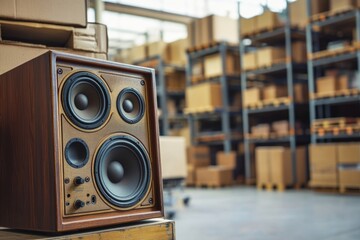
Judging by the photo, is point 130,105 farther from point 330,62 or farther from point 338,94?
point 330,62

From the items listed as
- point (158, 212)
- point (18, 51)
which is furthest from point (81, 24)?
point (158, 212)

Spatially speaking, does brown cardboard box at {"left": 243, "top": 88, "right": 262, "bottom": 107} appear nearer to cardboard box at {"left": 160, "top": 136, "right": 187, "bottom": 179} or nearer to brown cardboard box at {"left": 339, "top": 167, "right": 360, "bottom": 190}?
brown cardboard box at {"left": 339, "top": 167, "right": 360, "bottom": 190}

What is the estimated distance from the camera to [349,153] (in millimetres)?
7773

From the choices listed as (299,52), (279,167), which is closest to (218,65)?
(299,52)

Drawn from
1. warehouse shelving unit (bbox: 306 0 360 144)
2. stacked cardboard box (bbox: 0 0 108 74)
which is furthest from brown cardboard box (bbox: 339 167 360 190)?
stacked cardboard box (bbox: 0 0 108 74)

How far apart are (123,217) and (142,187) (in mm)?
125

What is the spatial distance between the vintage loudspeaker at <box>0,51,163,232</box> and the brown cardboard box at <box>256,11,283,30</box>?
332 inches

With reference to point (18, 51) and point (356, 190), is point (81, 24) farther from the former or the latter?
point (356, 190)

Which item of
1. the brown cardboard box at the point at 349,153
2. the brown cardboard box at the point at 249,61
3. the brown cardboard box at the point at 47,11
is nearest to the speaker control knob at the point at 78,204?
the brown cardboard box at the point at 47,11

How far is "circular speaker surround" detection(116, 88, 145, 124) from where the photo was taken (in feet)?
5.42

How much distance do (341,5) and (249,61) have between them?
2.46 meters

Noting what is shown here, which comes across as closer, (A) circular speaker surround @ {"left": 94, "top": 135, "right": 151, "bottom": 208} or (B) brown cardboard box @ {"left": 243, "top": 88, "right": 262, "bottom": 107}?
(A) circular speaker surround @ {"left": 94, "top": 135, "right": 151, "bottom": 208}

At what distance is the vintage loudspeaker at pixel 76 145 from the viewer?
4.77 ft

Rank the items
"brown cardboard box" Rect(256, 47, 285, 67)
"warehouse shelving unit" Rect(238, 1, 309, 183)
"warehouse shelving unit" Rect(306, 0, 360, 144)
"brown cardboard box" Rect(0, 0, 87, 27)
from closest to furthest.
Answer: "brown cardboard box" Rect(0, 0, 87, 27) → "warehouse shelving unit" Rect(306, 0, 360, 144) → "warehouse shelving unit" Rect(238, 1, 309, 183) → "brown cardboard box" Rect(256, 47, 285, 67)
